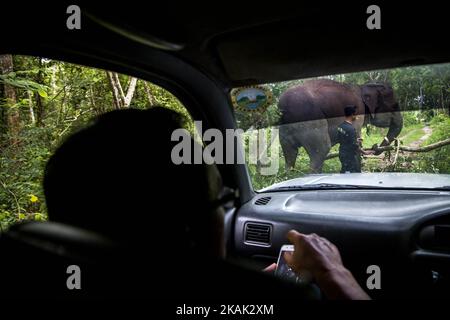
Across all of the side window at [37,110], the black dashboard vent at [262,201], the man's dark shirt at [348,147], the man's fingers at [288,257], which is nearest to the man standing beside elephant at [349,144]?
the man's dark shirt at [348,147]

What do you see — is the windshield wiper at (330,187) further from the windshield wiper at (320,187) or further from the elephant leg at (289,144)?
the elephant leg at (289,144)

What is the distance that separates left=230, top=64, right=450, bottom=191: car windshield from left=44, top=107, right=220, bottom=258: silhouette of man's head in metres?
2.07

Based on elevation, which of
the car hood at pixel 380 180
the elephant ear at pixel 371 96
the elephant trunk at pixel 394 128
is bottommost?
the car hood at pixel 380 180

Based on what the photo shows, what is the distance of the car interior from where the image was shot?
2.10m

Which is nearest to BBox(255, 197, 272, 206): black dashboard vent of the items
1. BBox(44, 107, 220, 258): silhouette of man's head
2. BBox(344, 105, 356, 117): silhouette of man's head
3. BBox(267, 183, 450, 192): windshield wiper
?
BBox(267, 183, 450, 192): windshield wiper

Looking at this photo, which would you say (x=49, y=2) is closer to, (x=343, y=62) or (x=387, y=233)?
(x=343, y=62)

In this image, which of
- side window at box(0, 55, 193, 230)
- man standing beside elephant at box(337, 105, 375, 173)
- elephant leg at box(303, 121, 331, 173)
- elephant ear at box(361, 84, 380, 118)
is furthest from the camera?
side window at box(0, 55, 193, 230)

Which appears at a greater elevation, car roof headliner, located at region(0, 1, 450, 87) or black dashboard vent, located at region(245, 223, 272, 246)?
car roof headliner, located at region(0, 1, 450, 87)

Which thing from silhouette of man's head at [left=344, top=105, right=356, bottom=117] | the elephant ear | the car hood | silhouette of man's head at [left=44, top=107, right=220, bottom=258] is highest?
the elephant ear

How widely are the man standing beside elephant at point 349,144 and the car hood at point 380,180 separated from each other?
74 millimetres

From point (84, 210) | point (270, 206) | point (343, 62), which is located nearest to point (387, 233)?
point (270, 206)

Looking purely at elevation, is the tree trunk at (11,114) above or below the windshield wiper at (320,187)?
above

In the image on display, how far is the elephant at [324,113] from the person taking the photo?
3084mm

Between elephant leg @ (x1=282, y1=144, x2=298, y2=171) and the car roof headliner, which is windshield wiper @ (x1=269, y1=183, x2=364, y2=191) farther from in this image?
the car roof headliner
